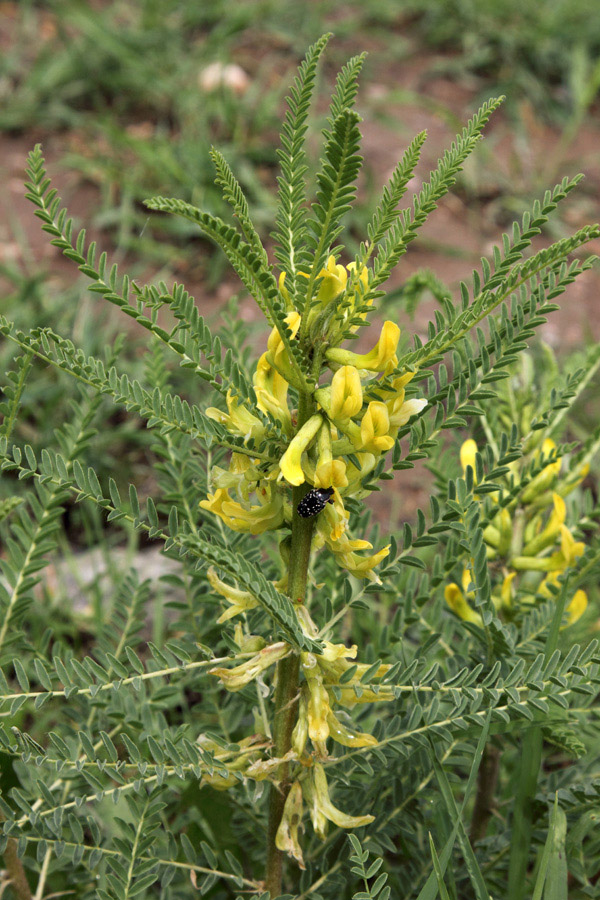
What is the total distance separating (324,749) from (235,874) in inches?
10.4

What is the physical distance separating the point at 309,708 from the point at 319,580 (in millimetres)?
359

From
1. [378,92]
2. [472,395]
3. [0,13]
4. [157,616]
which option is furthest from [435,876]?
[0,13]

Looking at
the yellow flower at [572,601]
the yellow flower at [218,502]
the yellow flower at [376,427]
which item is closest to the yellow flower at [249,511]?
the yellow flower at [218,502]

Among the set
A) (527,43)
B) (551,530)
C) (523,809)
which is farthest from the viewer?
(527,43)

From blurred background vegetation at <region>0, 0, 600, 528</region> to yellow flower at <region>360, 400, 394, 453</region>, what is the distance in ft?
6.16

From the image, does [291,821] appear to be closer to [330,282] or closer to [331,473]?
[331,473]

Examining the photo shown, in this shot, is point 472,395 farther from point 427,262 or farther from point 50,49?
point 50,49

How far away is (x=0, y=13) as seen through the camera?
163 inches

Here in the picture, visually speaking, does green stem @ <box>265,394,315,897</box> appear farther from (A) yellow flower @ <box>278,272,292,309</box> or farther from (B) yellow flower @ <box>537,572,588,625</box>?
(B) yellow flower @ <box>537,572,588,625</box>

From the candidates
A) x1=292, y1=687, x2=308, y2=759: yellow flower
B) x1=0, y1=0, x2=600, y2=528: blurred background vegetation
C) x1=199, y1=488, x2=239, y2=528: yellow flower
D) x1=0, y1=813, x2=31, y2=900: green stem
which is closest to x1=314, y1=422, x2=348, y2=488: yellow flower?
x1=199, y1=488, x2=239, y2=528: yellow flower

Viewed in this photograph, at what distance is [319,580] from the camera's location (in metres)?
1.34

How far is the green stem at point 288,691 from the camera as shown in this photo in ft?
3.23

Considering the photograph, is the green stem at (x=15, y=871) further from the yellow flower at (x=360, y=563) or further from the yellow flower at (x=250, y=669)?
the yellow flower at (x=360, y=563)

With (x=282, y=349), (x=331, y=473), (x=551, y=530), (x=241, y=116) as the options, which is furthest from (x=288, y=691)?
(x=241, y=116)
